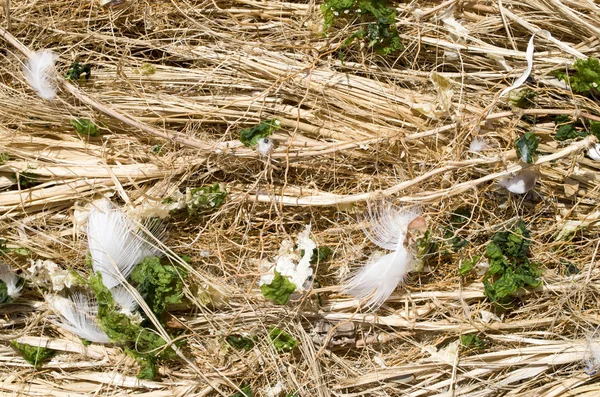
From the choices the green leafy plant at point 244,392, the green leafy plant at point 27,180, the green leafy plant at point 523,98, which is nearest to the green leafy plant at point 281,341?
the green leafy plant at point 244,392

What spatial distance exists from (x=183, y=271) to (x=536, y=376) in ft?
4.08

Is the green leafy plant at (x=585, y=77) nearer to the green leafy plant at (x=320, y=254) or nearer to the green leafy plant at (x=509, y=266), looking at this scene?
the green leafy plant at (x=509, y=266)

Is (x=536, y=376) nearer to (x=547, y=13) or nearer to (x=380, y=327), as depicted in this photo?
(x=380, y=327)

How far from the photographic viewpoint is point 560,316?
2.09m

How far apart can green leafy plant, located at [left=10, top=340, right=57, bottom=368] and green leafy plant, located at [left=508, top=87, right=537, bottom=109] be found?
186 cm

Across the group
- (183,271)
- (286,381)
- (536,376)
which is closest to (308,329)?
(286,381)

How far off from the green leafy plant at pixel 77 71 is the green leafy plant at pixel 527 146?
156cm

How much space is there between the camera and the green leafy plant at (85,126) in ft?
7.20

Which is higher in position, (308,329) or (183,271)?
(183,271)

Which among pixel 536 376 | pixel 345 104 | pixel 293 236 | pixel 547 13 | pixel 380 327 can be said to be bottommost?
pixel 536 376

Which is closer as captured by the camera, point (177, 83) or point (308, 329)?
point (308, 329)

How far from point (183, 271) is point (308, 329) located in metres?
0.47

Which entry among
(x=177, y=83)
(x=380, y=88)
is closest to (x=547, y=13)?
(x=380, y=88)

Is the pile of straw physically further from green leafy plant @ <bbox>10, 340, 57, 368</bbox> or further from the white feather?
the white feather
